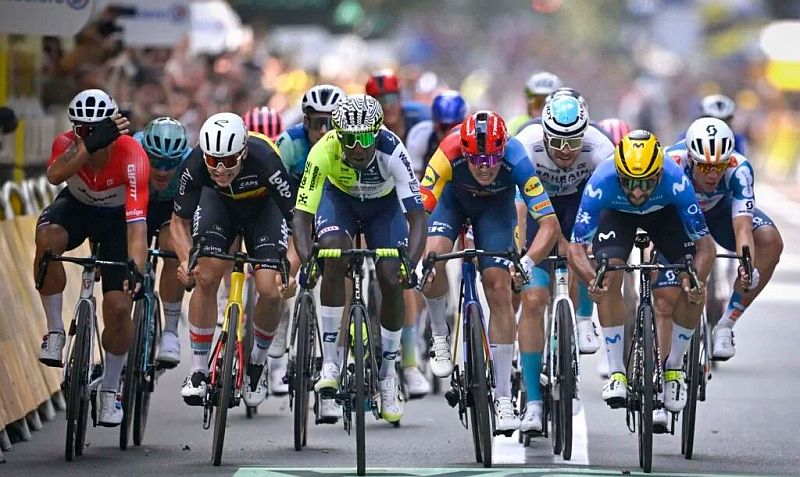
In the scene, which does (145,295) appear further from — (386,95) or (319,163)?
(386,95)

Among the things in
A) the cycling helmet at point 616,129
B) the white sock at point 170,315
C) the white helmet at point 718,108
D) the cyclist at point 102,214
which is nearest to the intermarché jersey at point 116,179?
the cyclist at point 102,214

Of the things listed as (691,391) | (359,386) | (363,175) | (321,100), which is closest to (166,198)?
(321,100)

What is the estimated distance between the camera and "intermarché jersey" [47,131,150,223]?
40.7 ft

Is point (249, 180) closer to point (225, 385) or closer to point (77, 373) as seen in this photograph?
point (225, 385)

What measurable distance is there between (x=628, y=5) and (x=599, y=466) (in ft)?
370

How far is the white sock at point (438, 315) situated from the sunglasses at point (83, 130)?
7.93 feet

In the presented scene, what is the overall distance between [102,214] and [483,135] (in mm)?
→ 2449

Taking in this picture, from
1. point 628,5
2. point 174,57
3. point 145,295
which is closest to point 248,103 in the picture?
point 174,57

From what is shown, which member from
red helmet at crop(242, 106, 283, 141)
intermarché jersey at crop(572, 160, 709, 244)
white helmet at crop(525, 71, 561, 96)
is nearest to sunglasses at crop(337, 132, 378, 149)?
intermarché jersey at crop(572, 160, 709, 244)

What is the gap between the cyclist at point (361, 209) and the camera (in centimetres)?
1184

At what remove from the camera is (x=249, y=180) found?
12516 mm

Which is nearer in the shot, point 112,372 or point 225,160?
point 225,160

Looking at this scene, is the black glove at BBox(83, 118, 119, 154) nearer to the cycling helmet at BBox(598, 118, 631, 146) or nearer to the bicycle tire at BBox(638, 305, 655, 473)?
the bicycle tire at BBox(638, 305, 655, 473)

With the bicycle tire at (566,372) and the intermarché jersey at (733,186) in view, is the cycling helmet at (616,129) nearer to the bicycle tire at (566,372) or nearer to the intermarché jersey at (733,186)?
the intermarché jersey at (733,186)
